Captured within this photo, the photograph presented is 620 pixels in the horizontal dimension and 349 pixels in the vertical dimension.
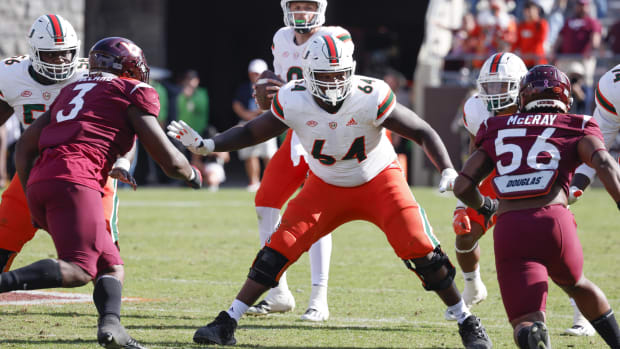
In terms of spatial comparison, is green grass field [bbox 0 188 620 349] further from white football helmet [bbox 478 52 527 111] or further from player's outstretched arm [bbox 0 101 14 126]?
white football helmet [bbox 478 52 527 111]

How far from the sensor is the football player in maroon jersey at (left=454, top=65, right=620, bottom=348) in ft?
13.9

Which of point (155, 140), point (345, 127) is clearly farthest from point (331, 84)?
point (155, 140)

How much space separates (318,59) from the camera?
4.94 meters

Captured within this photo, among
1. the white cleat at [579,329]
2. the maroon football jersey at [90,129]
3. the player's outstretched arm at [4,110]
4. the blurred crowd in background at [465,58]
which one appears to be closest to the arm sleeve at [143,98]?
the maroon football jersey at [90,129]

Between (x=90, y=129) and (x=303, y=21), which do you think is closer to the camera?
(x=90, y=129)

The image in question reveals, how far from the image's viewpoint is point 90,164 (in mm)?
4621

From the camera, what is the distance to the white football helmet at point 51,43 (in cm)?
518

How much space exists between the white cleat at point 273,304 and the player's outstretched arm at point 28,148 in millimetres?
1786

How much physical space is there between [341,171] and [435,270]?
72cm

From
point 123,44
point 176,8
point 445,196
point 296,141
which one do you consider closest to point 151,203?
point 445,196

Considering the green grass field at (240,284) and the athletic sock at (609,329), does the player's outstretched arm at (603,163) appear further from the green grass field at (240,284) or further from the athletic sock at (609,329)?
the green grass field at (240,284)

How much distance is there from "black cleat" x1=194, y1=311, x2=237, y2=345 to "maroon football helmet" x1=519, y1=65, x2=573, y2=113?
184 centimetres

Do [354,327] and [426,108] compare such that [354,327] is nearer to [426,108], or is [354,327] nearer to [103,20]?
[426,108]

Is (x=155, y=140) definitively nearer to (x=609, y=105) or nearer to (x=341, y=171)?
(x=341, y=171)
